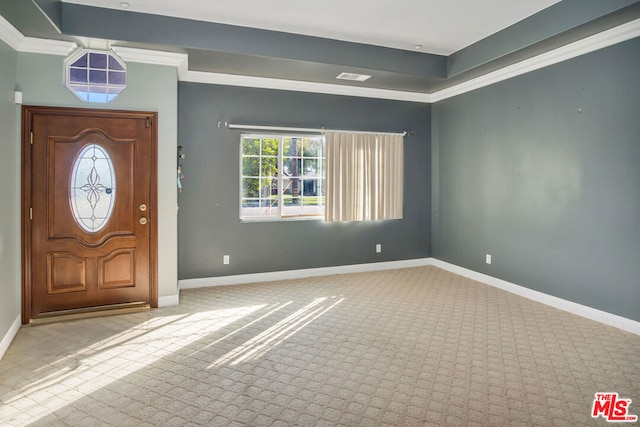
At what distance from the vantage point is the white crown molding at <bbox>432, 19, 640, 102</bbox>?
139 inches

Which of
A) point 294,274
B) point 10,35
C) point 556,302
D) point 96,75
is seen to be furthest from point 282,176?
point 556,302

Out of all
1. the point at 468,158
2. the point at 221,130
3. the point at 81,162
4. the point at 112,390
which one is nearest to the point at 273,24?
the point at 221,130

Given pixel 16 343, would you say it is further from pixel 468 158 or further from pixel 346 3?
pixel 468 158

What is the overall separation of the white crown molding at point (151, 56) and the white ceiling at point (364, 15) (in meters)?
0.39

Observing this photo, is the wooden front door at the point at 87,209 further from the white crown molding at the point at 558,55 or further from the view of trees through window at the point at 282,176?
the white crown molding at the point at 558,55

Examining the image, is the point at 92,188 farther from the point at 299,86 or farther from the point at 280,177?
the point at 299,86

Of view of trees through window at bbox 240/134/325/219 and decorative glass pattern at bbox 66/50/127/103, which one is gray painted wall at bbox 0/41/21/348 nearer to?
decorative glass pattern at bbox 66/50/127/103

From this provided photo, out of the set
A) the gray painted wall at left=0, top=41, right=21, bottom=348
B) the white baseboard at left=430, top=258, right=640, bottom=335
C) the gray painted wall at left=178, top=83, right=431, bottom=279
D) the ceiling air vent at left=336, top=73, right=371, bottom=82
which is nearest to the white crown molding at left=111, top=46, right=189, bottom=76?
the gray painted wall at left=178, top=83, right=431, bottom=279

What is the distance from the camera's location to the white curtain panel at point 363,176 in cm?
554

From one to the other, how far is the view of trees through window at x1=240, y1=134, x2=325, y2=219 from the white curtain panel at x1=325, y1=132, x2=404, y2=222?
0.19 m

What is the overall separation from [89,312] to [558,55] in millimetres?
5472

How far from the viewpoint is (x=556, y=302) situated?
14.1 ft

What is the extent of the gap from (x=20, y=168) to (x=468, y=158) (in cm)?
521

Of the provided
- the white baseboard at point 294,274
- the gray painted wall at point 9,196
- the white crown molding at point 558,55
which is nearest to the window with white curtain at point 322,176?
the white baseboard at point 294,274
